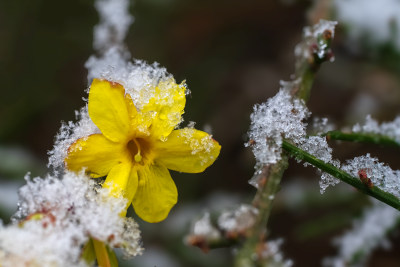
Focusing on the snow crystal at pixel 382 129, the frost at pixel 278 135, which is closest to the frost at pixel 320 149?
the frost at pixel 278 135

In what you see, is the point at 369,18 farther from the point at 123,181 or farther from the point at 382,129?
the point at 123,181

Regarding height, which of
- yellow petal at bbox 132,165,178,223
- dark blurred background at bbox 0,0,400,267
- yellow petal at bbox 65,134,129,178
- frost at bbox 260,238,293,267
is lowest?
frost at bbox 260,238,293,267

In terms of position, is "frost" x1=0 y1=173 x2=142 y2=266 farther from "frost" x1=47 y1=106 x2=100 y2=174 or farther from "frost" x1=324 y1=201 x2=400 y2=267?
"frost" x1=324 y1=201 x2=400 y2=267

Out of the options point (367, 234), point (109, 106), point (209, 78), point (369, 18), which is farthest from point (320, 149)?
point (209, 78)

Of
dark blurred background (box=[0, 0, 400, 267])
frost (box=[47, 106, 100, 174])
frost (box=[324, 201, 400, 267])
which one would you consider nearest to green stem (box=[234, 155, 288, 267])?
frost (box=[47, 106, 100, 174])

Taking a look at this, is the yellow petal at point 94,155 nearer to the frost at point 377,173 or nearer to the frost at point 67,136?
the frost at point 67,136

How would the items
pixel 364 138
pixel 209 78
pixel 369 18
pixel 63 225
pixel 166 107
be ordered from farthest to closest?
pixel 209 78 < pixel 369 18 < pixel 364 138 < pixel 166 107 < pixel 63 225
